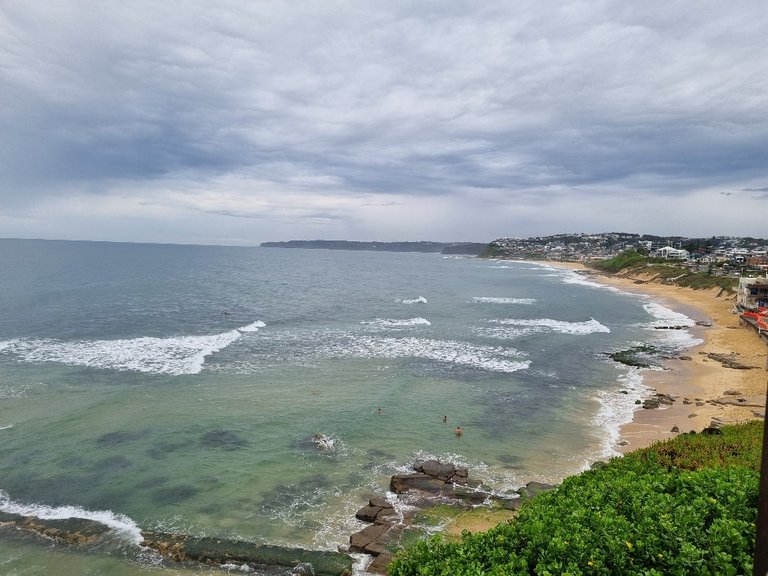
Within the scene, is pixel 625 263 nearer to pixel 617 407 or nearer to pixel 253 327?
pixel 253 327

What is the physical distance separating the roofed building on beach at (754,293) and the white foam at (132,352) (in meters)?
55.0

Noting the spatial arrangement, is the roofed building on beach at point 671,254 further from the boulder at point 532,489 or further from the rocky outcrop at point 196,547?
the rocky outcrop at point 196,547

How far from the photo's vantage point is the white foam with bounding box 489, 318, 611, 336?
51281mm

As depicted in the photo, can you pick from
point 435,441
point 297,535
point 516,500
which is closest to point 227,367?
point 435,441

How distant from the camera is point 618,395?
100ft

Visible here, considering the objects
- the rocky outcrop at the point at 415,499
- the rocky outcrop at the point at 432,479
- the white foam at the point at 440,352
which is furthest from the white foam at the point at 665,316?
the rocky outcrop at the point at 415,499

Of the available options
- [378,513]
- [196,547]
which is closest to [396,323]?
[378,513]

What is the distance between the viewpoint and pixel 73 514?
17.0 meters

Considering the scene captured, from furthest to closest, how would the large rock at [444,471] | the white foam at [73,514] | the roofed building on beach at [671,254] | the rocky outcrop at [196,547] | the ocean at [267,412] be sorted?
the roofed building on beach at [671,254] → the large rock at [444,471] → the ocean at [267,412] → the white foam at [73,514] → the rocky outcrop at [196,547]

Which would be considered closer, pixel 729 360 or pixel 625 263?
pixel 729 360

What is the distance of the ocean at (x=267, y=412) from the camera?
17.4 m

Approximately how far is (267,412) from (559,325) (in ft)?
123

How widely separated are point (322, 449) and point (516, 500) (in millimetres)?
8583

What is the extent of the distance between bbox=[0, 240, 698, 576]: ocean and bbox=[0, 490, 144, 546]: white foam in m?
0.06
